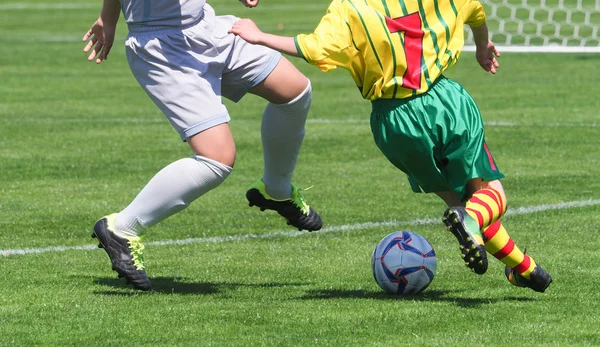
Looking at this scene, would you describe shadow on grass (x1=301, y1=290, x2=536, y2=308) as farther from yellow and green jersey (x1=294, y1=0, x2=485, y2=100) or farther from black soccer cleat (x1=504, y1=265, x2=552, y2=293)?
yellow and green jersey (x1=294, y1=0, x2=485, y2=100)

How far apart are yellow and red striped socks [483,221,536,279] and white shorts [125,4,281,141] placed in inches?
52.9

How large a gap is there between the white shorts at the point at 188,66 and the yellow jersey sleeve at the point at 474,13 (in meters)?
1.10

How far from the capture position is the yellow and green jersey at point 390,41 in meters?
5.80

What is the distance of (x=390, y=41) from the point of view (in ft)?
19.2

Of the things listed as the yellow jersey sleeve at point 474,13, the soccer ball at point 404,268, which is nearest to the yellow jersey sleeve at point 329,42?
the yellow jersey sleeve at point 474,13

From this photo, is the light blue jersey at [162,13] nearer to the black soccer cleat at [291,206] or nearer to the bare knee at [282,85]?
the bare knee at [282,85]

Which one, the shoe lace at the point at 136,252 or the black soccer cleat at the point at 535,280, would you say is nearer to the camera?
the black soccer cleat at the point at 535,280

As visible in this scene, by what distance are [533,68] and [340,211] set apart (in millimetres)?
10463

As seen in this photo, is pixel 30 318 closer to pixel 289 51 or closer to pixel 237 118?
pixel 289 51

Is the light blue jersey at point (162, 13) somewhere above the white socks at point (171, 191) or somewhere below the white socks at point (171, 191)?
above

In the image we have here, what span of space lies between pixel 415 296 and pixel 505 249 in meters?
0.49

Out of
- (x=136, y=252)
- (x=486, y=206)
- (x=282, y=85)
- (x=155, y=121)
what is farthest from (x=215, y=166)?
(x=155, y=121)

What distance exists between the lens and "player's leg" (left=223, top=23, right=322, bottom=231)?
6.62 meters

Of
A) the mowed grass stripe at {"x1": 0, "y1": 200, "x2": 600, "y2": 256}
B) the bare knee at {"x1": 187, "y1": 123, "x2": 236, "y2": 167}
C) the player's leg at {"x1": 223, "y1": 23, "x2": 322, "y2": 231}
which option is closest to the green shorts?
the bare knee at {"x1": 187, "y1": 123, "x2": 236, "y2": 167}
